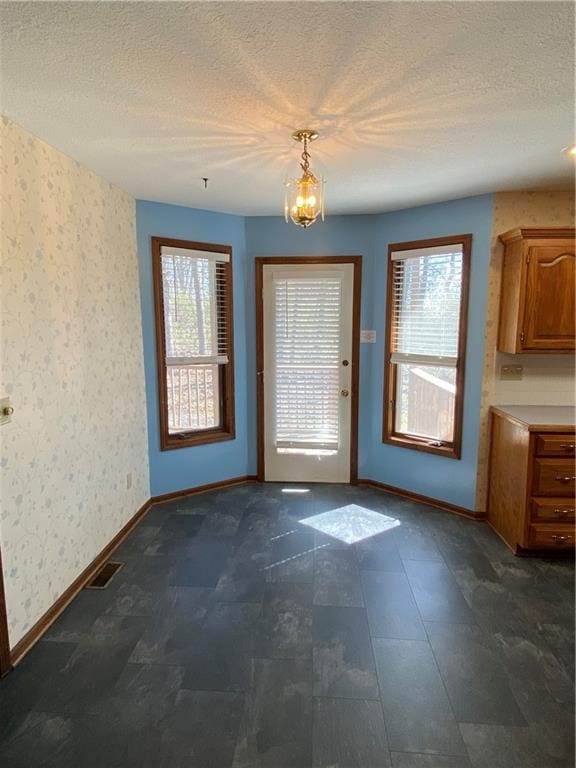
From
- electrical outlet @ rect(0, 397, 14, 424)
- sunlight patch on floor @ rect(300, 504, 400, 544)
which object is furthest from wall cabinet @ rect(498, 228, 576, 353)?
electrical outlet @ rect(0, 397, 14, 424)

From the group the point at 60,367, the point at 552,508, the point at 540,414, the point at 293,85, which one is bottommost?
the point at 552,508

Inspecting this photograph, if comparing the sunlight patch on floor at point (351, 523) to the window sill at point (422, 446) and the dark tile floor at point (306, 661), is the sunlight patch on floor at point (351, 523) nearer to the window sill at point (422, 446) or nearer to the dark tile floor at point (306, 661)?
the dark tile floor at point (306, 661)

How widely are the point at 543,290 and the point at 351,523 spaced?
6.82ft

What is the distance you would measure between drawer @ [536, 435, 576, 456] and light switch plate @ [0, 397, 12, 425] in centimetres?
284

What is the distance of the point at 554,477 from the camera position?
259 centimetres

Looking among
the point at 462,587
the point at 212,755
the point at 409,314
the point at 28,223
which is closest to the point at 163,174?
the point at 28,223

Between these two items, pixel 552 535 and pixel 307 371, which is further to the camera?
pixel 307 371

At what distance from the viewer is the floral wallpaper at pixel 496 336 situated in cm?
290

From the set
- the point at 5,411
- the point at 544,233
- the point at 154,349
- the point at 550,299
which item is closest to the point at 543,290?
the point at 550,299

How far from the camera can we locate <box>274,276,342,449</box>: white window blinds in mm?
3643

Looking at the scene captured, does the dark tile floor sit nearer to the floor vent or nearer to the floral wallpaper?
the floor vent

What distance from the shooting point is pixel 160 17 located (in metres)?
1.20

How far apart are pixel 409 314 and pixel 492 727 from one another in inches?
105

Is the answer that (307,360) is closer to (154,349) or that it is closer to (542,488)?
(154,349)
